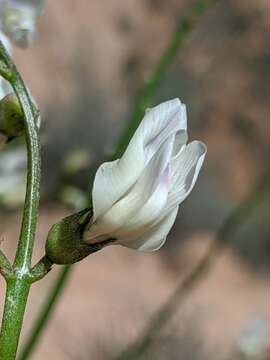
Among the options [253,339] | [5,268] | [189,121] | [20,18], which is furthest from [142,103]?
[189,121]

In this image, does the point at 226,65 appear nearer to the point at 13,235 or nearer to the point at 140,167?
the point at 13,235

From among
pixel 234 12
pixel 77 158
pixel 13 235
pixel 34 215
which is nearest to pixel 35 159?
pixel 34 215

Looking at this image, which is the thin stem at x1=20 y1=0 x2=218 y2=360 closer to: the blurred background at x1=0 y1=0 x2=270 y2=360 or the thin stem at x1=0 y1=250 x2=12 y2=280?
the thin stem at x1=0 y1=250 x2=12 y2=280

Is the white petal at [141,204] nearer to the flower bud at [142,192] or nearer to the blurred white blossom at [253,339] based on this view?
the flower bud at [142,192]

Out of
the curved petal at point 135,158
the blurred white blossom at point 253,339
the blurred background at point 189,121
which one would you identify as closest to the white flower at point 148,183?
the curved petal at point 135,158

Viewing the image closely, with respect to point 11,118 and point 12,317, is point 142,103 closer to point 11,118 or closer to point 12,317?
point 11,118

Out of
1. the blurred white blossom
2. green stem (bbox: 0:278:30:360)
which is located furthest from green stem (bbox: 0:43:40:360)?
the blurred white blossom
